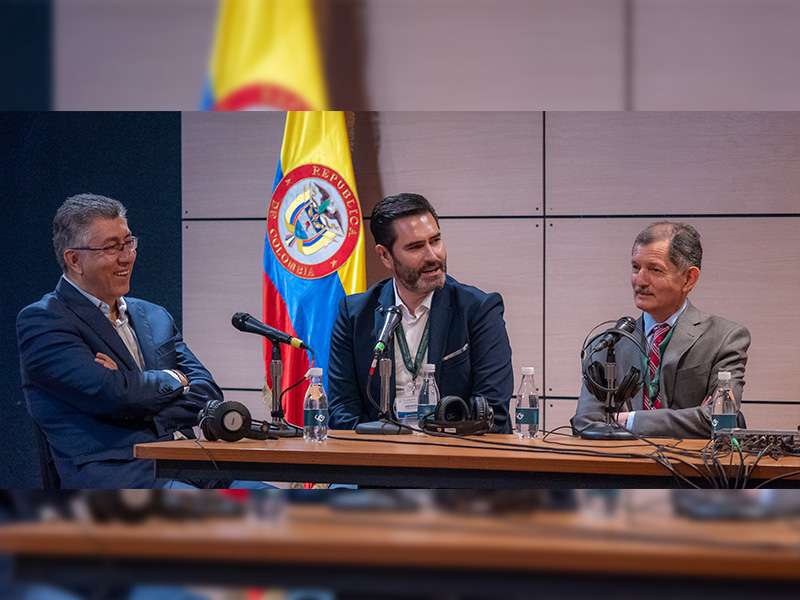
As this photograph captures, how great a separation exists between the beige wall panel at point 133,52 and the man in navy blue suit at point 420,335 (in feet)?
9.45

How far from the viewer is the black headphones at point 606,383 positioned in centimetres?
270

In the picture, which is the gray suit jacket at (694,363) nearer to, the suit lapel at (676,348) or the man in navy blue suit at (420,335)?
the suit lapel at (676,348)

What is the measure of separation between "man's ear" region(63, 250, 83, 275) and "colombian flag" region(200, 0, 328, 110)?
3251mm

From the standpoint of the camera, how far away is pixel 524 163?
453 centimetres

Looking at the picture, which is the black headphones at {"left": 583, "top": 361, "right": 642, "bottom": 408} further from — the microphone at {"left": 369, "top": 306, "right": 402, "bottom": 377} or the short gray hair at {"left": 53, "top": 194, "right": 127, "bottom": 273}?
the short gray hair at {"left": 53, "top": 194, "right": 127, "bottom": 273}

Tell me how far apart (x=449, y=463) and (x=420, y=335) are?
42.4 inches

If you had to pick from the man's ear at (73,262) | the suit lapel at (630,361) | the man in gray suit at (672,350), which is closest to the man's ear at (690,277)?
the man in gray suit at (672,350)

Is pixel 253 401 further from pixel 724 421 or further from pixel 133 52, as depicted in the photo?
pixel 133 52

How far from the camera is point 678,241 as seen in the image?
133 inches

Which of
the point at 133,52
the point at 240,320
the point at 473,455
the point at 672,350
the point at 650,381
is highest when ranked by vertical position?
the point at 133,52

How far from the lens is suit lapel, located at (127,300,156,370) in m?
3.35

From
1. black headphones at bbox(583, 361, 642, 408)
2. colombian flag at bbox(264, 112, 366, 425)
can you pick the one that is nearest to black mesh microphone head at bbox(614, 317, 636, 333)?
black headphones at bbox(583, 361, 642, 408)

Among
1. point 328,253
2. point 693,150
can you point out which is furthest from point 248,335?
point 693,150

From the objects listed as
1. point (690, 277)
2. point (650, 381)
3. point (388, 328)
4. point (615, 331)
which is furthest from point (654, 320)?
point (388, 328)
